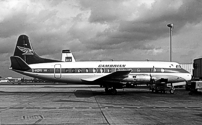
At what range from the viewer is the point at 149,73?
28531 mm

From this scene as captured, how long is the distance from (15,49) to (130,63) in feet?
50.1

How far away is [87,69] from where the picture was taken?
2827cm

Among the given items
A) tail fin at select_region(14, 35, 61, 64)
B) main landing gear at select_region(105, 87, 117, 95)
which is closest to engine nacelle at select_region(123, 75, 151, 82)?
main landing gear at select_region(105, 87, 117, 95)

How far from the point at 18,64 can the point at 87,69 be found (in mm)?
8564

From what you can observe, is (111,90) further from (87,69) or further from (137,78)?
(87,69)

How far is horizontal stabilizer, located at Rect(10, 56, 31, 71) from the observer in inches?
1079

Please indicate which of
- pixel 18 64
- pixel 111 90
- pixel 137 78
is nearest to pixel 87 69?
pixel 111 90

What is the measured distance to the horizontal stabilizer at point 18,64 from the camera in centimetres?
2741

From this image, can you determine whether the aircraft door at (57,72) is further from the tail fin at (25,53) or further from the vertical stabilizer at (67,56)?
the vertical stabilizer at (67,56)

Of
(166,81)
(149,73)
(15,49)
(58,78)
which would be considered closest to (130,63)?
(149,73)

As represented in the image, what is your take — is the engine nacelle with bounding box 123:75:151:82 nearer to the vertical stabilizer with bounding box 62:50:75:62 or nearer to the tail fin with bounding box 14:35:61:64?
the tail fin with bounding box 14:35:61:64

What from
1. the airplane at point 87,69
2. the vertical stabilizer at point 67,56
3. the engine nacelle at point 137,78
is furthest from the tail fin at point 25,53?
the vertical stabilizer at point 67,56

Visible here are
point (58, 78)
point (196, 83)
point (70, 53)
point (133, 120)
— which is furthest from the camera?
point (70, 53)

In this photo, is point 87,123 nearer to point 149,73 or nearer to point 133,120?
point 133,120
